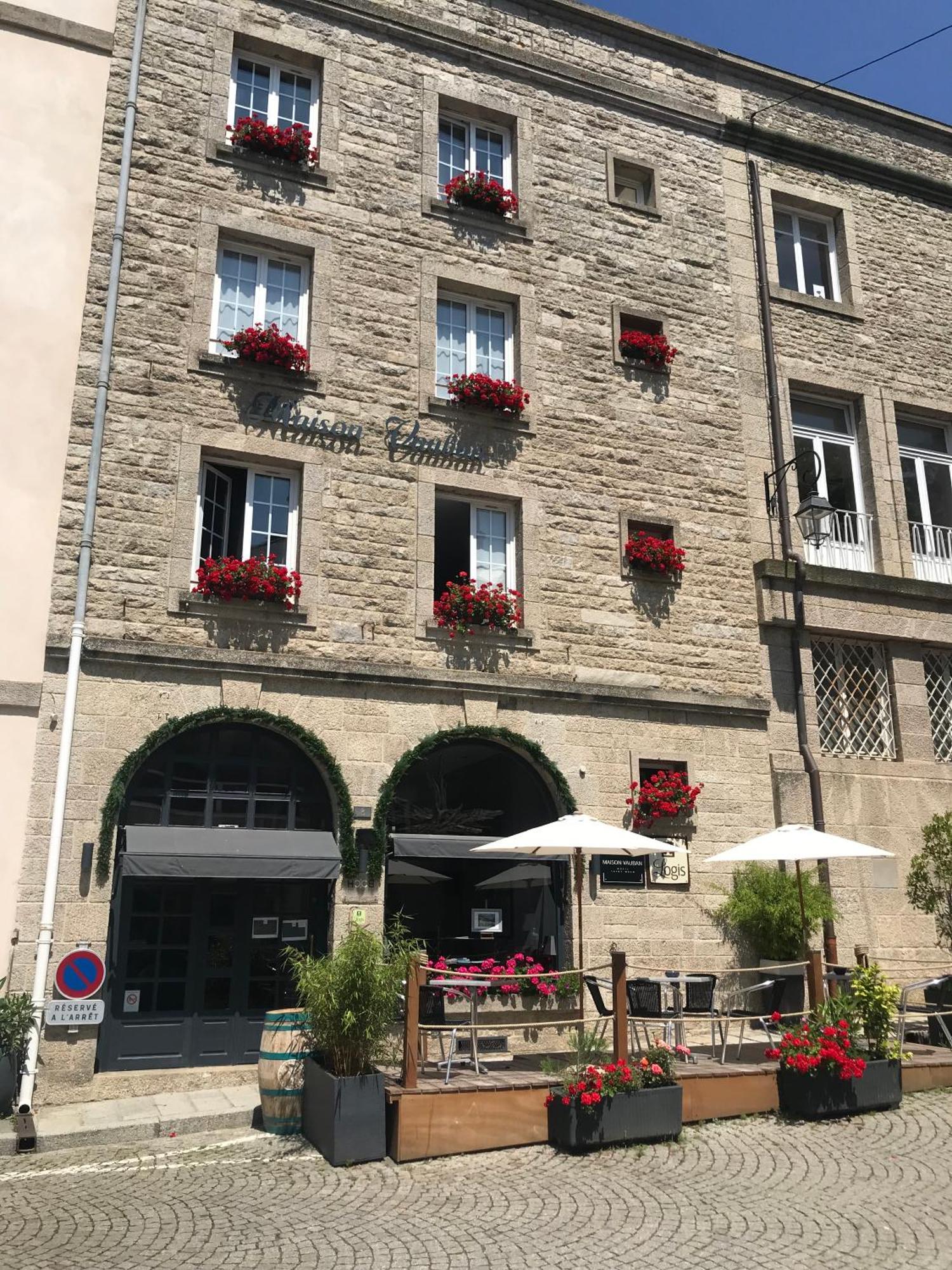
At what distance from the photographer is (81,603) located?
10453mm

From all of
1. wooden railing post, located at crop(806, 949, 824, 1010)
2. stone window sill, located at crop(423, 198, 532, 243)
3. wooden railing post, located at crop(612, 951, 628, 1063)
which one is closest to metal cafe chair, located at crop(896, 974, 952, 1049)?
wooden railing post, located at crop(806, 949, 824, 1010)

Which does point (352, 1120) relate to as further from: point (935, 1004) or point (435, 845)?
point (935, 1004)

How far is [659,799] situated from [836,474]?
645 centimetres

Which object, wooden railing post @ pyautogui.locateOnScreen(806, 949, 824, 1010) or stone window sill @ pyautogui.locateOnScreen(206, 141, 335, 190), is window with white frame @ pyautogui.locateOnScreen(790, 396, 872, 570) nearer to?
wooden railing post @ pyautogui.locateOnScreen(806, 949, 824, 1010)

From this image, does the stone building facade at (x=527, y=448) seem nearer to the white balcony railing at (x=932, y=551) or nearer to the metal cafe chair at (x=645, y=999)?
the white balcony railing at (x=932, y=551)

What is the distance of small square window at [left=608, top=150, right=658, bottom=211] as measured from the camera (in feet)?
50.1

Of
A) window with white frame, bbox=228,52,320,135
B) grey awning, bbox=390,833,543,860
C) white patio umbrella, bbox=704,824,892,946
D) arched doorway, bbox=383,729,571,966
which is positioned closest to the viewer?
white patio umbrella, bbox=704,824,892,946

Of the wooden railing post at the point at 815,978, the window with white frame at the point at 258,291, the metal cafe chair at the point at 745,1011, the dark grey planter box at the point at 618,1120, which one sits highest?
the window with white frame at the point at 258,291

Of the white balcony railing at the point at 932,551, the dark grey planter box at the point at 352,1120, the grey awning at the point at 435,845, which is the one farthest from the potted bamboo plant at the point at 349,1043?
the white balcony railing at the point at 932,551

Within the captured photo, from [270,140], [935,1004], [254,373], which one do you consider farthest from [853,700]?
[270,140]

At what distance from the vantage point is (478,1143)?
305 inches

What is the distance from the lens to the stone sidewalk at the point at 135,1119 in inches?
327

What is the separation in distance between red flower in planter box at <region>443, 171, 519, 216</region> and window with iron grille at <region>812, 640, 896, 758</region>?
7564 millimetres

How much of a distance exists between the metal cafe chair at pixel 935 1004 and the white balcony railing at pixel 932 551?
6.41 m
